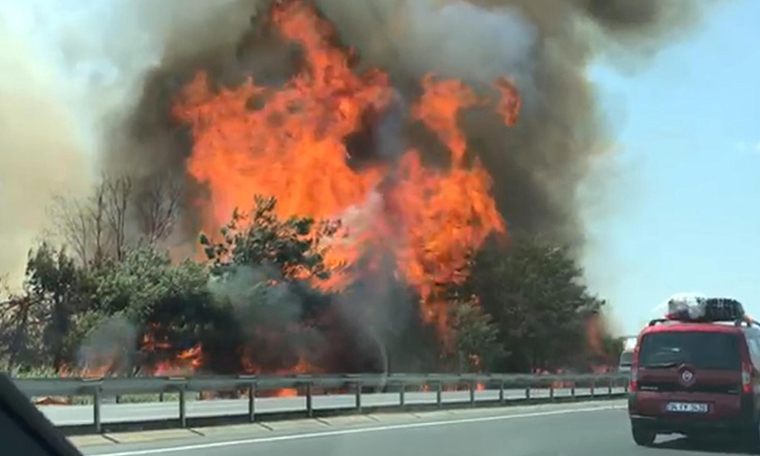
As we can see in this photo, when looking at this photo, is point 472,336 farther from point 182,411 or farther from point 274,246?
point 182,411

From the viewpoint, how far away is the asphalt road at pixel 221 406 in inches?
782

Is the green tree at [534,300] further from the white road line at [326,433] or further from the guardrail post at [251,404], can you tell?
the guardrail post at [251,404]

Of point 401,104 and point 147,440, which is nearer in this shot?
point 147,440

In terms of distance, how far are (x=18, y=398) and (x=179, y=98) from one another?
180ft

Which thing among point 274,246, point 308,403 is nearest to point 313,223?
point 274,246

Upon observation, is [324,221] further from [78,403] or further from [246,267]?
[78,403]

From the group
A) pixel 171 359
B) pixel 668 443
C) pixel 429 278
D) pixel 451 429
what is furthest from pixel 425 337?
pixel 668 443

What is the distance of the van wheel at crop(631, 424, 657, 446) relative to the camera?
61.5ft

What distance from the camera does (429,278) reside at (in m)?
49.8

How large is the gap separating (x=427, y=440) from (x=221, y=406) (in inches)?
278

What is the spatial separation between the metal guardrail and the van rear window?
735 cm

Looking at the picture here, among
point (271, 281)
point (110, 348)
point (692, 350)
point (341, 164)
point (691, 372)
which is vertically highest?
point (341, 164)

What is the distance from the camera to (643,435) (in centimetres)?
1895

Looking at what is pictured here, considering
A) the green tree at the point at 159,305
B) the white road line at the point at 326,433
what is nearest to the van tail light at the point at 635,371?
the white road line at the point at 326,433
